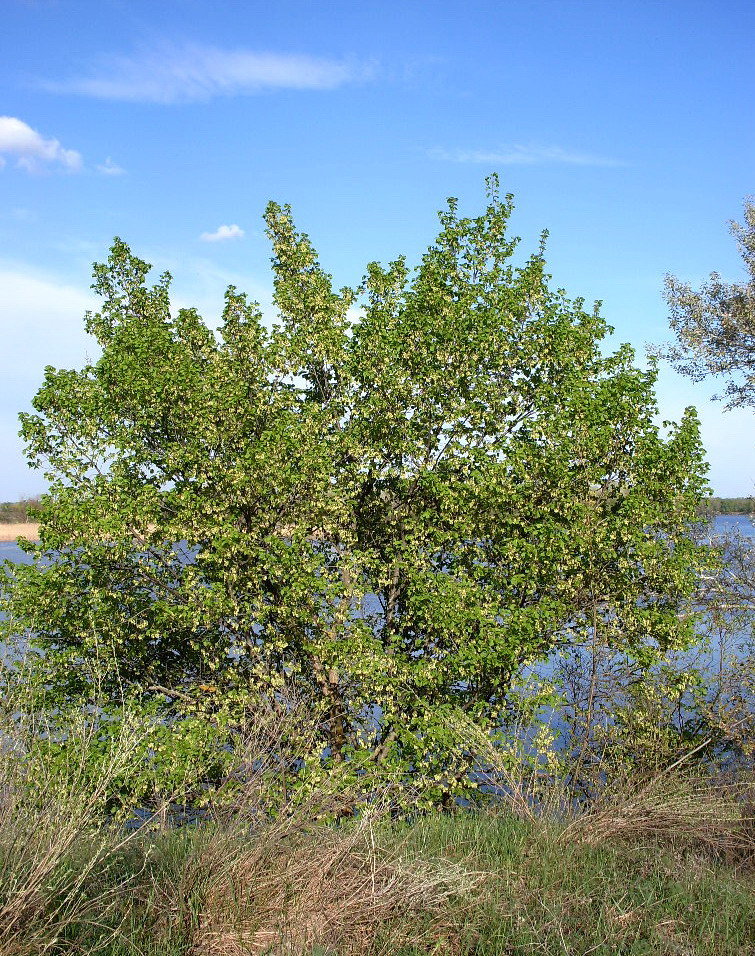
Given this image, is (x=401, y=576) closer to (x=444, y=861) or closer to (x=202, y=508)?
(x=202, y=508)

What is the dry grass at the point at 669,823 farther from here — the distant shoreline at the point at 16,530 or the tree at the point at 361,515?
the distant shoreline at the point at 16,530

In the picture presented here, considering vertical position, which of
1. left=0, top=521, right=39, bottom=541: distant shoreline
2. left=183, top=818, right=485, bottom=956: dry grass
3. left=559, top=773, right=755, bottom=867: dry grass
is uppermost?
left=183, top=818, right=485, bottom=956: dry grass

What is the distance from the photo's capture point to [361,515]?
16359 millimetres

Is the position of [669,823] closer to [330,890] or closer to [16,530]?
[330,890]

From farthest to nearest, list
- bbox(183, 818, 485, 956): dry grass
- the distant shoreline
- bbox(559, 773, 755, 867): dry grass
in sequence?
the distant shoreline, bbox(559, 773, 755, 867): dry grass, bbox(183, 818, 485, 956): dry grass

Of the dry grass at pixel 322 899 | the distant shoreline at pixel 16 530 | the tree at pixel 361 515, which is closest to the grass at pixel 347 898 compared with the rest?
the dry grass at pixel 322 899

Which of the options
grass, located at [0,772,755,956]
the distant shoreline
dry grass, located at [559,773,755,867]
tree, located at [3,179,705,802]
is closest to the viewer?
grass, located at [0,772,755,956]

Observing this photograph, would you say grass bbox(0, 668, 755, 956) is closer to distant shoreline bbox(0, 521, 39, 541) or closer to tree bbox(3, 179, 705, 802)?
tree bbox(3, 179, 705, 802)

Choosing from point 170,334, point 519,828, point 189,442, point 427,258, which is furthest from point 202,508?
point 519,828

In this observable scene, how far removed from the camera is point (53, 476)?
15.0m

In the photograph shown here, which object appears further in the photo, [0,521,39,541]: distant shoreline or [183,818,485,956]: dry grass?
[0,521,39,541]: distant shoreline

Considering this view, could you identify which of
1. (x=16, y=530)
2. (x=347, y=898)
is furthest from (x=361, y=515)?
(x=16, y=530)

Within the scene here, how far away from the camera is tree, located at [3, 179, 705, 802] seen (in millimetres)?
13906

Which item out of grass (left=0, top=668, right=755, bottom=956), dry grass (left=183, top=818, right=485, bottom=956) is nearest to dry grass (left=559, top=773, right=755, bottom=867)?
grass (left=0, top=668, right=755, bottom=956)
